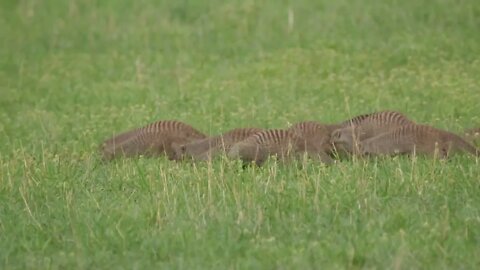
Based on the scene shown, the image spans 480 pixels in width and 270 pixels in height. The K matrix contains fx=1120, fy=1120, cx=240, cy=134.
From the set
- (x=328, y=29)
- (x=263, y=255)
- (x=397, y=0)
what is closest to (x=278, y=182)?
(x=263, y=255)

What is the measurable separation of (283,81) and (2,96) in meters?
3.50

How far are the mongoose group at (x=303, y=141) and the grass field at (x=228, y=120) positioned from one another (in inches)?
10.1

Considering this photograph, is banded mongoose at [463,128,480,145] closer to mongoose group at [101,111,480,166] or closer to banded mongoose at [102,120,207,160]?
mongoose group at [101,111,480,166]

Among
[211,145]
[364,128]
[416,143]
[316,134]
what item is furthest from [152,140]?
[416,143]

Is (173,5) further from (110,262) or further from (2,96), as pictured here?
(110,262)

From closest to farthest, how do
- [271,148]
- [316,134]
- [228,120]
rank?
[271,148]
[316,134]
[228,120]

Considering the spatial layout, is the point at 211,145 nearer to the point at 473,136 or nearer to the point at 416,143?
the point at 416,143

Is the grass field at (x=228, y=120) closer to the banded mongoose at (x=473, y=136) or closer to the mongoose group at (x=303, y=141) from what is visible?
the mongoose group at (x=303, y=141)

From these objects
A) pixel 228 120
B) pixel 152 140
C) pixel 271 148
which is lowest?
pixel 228 120

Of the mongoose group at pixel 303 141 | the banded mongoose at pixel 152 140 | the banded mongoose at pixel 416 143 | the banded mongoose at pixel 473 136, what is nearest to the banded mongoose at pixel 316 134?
the mongoose group at pixel 303 141

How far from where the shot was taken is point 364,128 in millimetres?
9984

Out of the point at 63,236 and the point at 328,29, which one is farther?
the point at 328,29

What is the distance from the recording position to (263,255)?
6.79m

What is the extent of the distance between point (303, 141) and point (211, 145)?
0.86 meters
